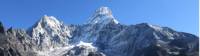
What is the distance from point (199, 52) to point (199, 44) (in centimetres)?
95

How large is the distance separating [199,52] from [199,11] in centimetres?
491

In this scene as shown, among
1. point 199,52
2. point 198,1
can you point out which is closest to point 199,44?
point 199,52

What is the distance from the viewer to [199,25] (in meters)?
60.3

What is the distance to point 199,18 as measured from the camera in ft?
198

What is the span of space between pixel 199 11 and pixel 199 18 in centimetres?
84

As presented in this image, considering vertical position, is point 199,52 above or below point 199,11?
below

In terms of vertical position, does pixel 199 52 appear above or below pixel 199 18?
below

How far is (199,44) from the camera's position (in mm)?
59875

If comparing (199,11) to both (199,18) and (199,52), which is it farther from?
(199,52)

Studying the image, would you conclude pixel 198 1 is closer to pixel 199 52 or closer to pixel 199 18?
pixel 199 18

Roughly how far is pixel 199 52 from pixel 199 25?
324 cm

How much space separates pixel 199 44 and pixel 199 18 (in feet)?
10.3

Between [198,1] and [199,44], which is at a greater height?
[198,1]

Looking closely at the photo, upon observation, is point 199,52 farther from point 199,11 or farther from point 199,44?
point 199,11
